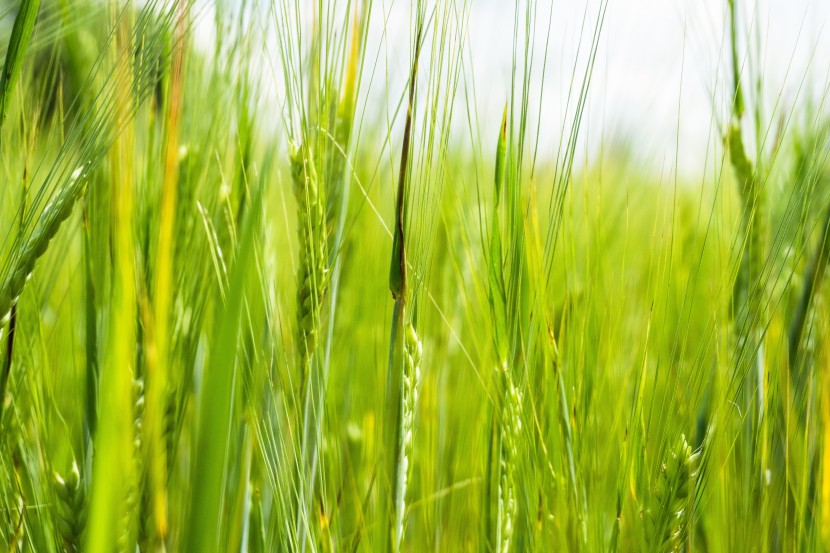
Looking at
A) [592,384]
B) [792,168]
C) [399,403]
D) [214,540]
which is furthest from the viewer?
[792,168]

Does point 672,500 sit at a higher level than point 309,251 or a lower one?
lower

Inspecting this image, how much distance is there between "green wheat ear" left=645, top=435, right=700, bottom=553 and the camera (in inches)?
15.2

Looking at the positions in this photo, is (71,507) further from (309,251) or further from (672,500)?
(672,500)

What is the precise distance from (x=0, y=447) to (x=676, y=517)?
40 cm

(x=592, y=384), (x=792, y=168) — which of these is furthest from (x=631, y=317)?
(x=592, y=384)

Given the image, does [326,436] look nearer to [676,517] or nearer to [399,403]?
[399,403]

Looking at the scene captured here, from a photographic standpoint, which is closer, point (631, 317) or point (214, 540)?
point (214, 540)

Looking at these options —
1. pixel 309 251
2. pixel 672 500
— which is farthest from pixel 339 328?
pixel 672 500

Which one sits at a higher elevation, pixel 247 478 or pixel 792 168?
pixel 792 168

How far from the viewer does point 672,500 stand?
1.26ft

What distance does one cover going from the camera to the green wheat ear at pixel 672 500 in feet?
1.27

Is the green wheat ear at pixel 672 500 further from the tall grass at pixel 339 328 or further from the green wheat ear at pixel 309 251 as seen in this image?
the green wheat ear at pixel 309 251

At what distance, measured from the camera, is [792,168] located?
2.31ft

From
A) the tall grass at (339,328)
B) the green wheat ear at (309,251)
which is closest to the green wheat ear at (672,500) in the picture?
the tall grass at (339,328)
